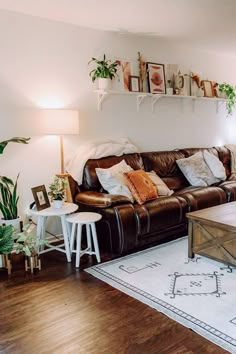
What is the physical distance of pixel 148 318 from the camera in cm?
226

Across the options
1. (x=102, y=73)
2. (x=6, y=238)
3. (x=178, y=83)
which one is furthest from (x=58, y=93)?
(x=178, y=83)

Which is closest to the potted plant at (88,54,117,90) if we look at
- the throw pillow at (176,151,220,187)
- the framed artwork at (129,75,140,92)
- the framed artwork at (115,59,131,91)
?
the framed artwork at (115,59,131,91)

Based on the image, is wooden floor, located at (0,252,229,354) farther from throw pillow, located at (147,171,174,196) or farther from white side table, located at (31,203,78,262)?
throw pillow, located at (147,171,174,196)

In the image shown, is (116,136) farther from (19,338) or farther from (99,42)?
(19,338)

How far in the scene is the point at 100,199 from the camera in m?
3.36

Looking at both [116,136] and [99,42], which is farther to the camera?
[116,136]

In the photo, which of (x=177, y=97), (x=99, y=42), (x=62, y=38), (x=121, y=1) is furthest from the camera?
(x=177, y=97)

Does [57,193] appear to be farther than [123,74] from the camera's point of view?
No

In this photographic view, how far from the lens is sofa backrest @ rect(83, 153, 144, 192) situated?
12.2 feet

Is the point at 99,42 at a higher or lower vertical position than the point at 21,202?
higher

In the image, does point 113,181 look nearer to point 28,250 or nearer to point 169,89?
point 28,250

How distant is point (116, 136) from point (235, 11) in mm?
1936

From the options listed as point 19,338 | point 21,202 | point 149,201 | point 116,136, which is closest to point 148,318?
point 19,338

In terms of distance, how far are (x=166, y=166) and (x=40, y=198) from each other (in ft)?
6.21
